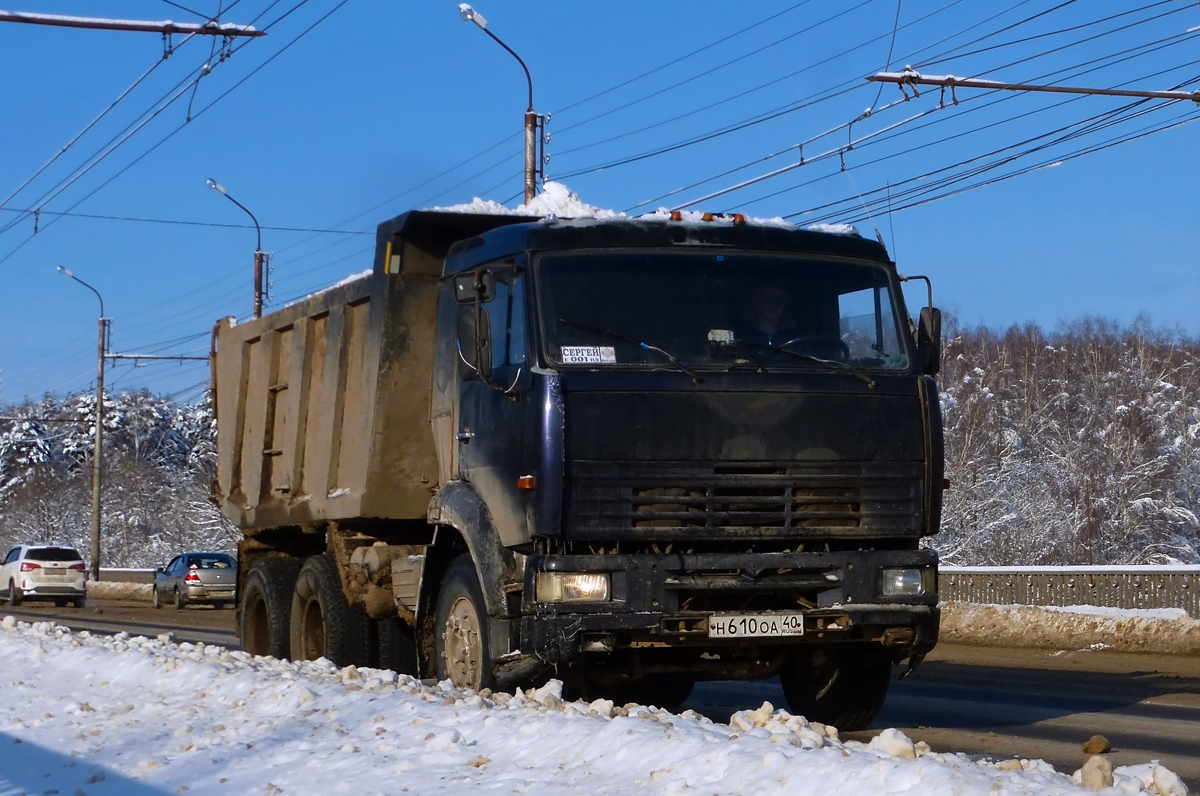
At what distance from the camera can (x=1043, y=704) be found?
1095 cm

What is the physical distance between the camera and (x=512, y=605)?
8.55 metres

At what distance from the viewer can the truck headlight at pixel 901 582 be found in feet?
28.2

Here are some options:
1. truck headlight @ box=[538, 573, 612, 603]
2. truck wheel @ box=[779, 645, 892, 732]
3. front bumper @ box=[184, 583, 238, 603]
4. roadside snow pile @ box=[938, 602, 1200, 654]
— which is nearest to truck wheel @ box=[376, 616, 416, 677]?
truck wheel @ box=[779, 645, 892, 732]

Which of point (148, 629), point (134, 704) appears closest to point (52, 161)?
point (148, 629)

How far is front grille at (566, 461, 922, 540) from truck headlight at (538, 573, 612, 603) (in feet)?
0.71

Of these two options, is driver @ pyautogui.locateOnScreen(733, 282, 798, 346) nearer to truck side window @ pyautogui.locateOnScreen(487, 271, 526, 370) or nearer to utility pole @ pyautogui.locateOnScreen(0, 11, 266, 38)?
truck side window @ pyautogui.locateOnScreen(487, 271, 526, 370)

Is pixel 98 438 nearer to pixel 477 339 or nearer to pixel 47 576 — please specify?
pixel 47 576

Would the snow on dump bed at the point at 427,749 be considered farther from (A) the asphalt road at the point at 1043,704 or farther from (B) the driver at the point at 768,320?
(B) the driver at the point at 768,320

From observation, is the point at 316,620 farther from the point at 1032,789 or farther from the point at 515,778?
the point at 1032,789

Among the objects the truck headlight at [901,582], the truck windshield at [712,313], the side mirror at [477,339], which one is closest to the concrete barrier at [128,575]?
the side mirror at [477,339]

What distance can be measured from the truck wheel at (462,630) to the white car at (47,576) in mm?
31648

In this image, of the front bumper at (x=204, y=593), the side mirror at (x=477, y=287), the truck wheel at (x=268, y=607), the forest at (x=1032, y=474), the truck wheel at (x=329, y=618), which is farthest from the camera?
the forest at (x=1032, y=474)

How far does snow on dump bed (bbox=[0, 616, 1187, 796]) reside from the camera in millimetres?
5719

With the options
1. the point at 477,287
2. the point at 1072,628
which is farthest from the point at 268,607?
the point at 1072,628
